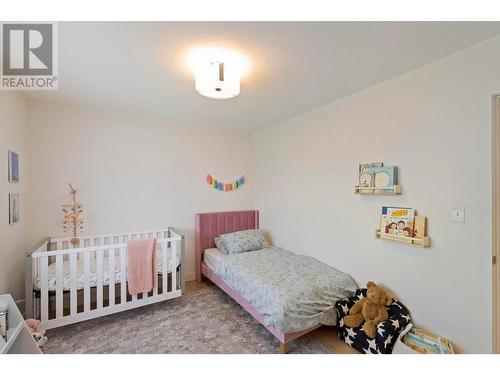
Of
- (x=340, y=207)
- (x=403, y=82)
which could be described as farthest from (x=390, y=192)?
(x=403, y=82)

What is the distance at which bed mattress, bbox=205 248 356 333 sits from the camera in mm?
1836

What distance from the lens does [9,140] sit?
1.97 metres

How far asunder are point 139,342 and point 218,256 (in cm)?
122

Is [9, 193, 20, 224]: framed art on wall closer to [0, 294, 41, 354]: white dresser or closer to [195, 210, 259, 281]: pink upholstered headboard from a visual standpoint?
[0, 294, 41, 354]: white dresser

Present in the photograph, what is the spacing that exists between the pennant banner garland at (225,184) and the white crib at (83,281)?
46.9 inches

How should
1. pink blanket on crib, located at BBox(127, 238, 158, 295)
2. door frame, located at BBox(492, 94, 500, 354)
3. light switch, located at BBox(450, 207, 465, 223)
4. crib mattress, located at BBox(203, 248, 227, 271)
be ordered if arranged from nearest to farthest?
door frame, located at BBox(492, 94, 500, 354), light switch, located at BBox(450, 207, 465, 223), pink blanket on crib, located at BBox(127, 238, 158, 295), crib mattress, located at BBox(203, 248, 227, 271)

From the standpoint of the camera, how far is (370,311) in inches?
73.0

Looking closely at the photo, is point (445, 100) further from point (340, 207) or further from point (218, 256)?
point (218, 256)

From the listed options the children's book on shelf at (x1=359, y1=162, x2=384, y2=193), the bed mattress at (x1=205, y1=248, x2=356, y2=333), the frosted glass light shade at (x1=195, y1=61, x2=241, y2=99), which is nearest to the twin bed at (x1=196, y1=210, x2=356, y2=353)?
the bed mattress at (x1=205, y1=248, x2=356, y2=333)

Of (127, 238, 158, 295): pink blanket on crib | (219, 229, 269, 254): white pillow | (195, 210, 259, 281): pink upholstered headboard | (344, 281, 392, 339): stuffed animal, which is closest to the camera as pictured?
(344, 281, 392, 339): stuffed animal

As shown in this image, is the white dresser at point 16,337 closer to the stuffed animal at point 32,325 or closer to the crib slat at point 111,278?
the stuffed animal at point 32,325

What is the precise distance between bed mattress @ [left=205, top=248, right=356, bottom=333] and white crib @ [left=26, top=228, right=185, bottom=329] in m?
0.61

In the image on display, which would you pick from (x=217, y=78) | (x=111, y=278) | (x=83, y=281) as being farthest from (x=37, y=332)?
(x=217, y=78)

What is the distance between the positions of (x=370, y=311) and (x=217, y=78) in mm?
2175
